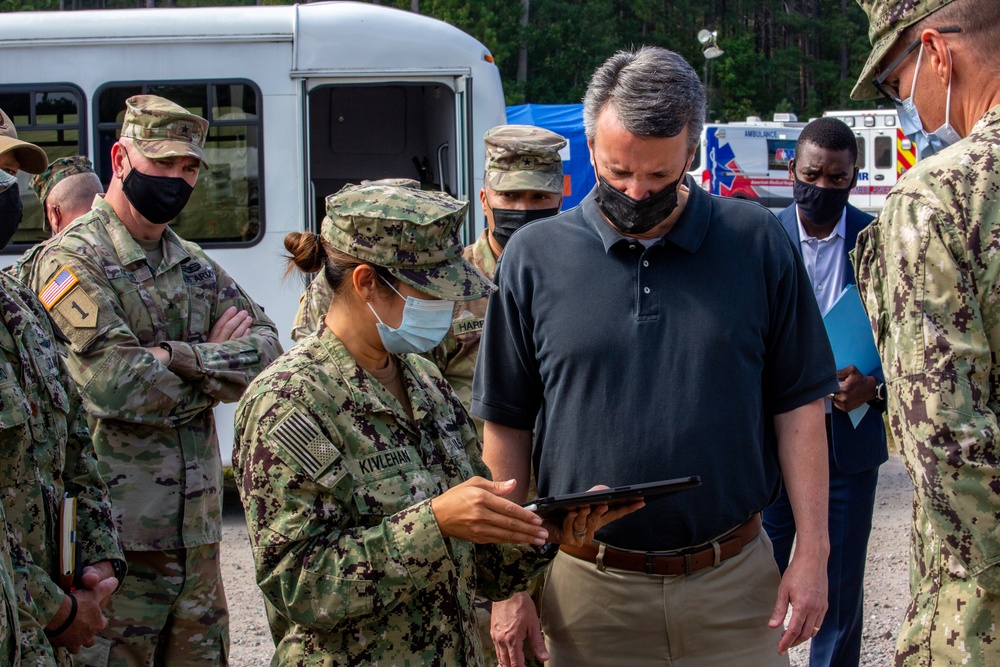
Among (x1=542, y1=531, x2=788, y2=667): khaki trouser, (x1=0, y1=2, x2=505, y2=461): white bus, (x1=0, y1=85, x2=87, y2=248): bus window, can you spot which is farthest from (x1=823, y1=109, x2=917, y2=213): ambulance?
(x1=542, y1=531, x2=788, y2=667): khaki trouser

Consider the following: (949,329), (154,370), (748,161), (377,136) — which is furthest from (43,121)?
(748,161)

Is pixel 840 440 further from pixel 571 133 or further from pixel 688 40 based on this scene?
pixel 688 40

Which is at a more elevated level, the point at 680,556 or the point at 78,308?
the point at 78,308

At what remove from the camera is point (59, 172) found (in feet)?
19.3

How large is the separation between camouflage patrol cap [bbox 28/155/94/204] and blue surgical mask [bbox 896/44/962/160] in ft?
15.0

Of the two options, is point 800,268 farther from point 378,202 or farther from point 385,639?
point 385,639

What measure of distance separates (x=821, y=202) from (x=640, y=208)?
1968 mm

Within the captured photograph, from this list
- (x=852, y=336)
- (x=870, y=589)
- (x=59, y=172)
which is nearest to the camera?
(x=852, y=336)

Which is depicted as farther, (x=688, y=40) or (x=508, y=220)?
(x=688, y=40)

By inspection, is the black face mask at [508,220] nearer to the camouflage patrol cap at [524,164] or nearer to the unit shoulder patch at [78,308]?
the camouflage patrol cap at [524,164]

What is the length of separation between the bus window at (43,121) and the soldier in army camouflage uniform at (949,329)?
6249 millimetres

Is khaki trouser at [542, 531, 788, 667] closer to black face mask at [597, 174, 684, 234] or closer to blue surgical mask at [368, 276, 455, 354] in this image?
blue surgical mask at [368, 276, 455, 354]

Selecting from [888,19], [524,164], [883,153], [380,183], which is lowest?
[883,153]

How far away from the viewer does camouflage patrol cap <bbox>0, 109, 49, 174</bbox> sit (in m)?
2.92
